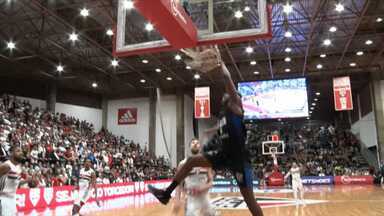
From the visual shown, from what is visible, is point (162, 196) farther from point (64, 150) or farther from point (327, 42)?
point (327, 42)

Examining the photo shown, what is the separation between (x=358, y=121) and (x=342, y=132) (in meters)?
2.79

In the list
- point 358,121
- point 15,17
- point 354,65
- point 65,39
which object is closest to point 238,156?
point 15,17

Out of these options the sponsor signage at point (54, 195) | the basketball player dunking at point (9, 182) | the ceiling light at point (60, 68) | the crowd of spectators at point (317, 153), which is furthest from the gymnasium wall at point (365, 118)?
the basketball player dunking at point (9, 182)

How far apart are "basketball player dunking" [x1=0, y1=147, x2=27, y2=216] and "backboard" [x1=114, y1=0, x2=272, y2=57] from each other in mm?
3085

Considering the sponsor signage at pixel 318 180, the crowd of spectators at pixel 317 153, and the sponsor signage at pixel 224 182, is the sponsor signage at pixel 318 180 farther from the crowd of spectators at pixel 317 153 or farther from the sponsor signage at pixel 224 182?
the sponsor signage at pixel 224 182

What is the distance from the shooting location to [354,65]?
96.3 feet

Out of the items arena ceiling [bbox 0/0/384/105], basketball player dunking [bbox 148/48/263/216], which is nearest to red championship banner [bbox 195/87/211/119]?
arena ceiling [bbox 0/0/384/105]

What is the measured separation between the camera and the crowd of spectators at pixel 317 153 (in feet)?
99.4

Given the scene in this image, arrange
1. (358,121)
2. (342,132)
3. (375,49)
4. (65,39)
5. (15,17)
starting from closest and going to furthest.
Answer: (15,17)
(65,39)
(375,49)
(358,121)
(342,132)

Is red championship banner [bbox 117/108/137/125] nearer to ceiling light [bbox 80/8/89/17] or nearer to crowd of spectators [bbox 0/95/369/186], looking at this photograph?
crowd of spectators [bbox 0/95/369/186]

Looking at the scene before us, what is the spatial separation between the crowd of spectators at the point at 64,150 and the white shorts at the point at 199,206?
23.7ft

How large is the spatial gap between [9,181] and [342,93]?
62.9 ft

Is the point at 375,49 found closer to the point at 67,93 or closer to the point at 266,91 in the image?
the point at 266,91

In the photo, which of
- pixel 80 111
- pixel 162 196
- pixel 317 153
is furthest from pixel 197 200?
pixel 317 153
